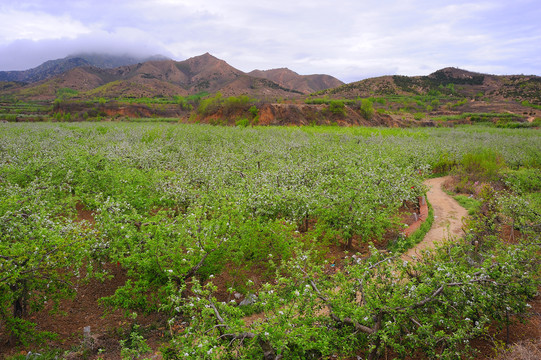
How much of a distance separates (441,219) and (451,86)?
379 feet

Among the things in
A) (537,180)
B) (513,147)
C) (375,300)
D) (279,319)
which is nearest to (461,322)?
(375,300)

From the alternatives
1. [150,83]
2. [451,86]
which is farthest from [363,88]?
[150,83]

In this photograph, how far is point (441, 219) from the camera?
41.5 feet

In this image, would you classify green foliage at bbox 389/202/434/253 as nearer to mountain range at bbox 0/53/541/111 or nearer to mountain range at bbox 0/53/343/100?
mountain range at bbox 0/53/541/111

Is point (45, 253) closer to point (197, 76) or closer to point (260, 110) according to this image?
point (260, 110)

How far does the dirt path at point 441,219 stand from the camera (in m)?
10.1

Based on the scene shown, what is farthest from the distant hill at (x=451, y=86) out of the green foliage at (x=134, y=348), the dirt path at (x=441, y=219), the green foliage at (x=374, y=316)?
the green foliage at (x=134, y=348)

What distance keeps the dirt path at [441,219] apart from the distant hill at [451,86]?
88.6m

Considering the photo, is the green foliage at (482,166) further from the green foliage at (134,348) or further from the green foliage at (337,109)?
the green foliage at (337,109)

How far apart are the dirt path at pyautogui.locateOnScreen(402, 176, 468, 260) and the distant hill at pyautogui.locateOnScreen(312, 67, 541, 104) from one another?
3486 inches

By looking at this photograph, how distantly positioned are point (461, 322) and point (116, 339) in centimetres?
638

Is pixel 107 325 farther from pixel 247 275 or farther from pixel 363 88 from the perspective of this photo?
pixel 363 88

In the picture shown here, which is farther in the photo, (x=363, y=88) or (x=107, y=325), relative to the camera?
(x=363, y=88)

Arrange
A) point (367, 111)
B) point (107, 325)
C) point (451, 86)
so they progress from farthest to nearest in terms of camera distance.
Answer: point (451, 86)
point (367, 111)
point (107, 325)
